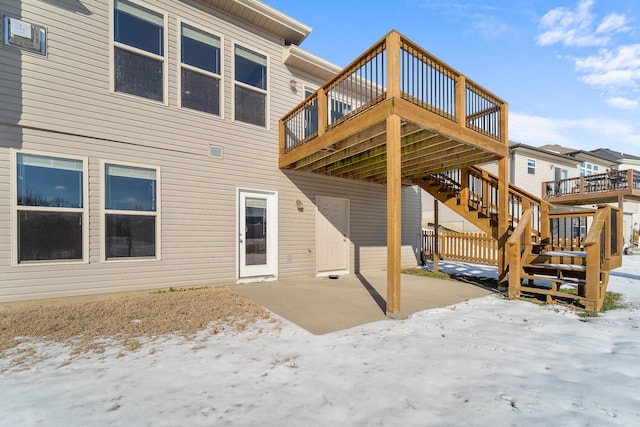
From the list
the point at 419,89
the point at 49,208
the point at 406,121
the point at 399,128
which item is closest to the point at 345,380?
the point at 399,128

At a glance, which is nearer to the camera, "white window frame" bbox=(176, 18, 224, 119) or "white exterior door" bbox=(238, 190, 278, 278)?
"white window frame" bbox=(176, 18, 224, 119)

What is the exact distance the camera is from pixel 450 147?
5.21m

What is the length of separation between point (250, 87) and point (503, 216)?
5.76 m

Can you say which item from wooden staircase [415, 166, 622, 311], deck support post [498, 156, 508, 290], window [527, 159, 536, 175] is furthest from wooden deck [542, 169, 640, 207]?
deck support post [498, 156, 508, 290]

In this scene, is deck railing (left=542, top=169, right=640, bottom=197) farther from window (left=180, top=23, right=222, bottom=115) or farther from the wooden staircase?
window (left=180, top=23, right=222, bottom=115)

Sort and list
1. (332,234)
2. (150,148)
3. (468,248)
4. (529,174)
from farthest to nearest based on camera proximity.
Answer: (529,174) → (468,248) → (332,234) → (150,148)

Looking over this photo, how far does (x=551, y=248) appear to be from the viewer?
18.5 feet

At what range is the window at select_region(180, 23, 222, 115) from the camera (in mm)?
5496

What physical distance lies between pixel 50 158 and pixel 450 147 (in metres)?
6.43

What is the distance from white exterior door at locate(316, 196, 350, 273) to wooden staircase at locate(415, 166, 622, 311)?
2.62m

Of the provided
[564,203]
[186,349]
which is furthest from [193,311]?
[564,203]

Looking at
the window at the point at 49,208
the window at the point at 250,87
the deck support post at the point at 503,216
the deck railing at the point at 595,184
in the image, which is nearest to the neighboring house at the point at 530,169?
the deck railing at the point at 595,184

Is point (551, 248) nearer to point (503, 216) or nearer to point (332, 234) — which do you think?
point (503, 216)

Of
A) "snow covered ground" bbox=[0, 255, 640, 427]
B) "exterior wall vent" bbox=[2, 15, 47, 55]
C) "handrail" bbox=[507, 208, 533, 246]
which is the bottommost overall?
"snow covered ground" bbox=[0, 255, 640, 427]
